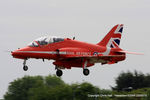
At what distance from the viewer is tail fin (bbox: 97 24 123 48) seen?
205 ft

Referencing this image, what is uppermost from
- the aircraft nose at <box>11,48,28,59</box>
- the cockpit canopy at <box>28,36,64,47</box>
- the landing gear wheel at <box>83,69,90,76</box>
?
the cockpit canopy at <box>28,36,64,47</box>

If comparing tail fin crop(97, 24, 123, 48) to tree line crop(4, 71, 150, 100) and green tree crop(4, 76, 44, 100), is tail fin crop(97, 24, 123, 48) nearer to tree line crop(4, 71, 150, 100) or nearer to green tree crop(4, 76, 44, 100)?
tree line crop(4, 71, 150, 100)

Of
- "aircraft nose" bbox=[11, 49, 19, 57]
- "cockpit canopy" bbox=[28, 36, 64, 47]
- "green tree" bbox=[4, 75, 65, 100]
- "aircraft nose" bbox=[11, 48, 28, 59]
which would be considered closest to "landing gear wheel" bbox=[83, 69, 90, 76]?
"cockpit canopy" bbox=[28, 36, 64, 47]

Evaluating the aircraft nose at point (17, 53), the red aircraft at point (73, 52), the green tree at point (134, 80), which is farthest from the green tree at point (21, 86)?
the aircraft nose at point (17, 53)

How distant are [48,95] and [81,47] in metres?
23.8

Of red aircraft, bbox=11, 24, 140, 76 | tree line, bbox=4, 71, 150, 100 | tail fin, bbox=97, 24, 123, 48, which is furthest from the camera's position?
tree line, bbox=4, 71, 150, 100

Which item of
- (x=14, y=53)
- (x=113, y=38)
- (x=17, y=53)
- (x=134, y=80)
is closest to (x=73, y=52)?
(x=17, y=53)

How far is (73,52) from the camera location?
5797 centimetres

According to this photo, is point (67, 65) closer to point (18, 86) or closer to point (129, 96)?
point (129, 96)

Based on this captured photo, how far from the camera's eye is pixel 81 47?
5916 cm

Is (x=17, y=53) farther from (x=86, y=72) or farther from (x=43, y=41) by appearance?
(x=86, y=72)

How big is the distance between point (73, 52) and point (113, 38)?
6991 millimetres

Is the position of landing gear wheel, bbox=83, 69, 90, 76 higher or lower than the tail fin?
lower

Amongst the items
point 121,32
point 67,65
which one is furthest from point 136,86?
point 67,65
